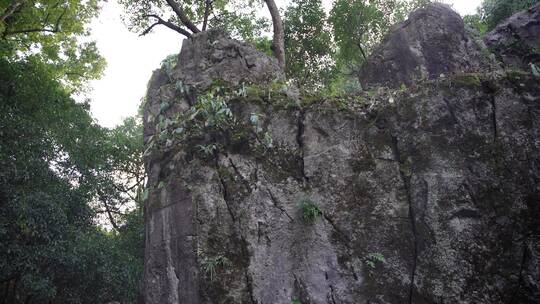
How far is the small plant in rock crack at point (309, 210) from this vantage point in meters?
8.29

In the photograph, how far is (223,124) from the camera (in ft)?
30.6

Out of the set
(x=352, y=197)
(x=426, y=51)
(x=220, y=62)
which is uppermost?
(x=220, y=62)

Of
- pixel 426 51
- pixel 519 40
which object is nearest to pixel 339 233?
pixel 426 51

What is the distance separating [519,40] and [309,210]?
11.2 metres

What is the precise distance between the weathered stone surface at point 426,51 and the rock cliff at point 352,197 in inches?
112

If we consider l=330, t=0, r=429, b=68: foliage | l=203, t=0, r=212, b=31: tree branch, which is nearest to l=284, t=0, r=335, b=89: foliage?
l=330, t=0, r=429, b=68: foliage

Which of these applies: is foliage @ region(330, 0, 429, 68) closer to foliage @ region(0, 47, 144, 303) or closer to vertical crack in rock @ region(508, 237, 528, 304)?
foliage @ region(0, 47, 144, 303)

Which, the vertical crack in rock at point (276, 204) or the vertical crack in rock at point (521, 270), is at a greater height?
the vertical crack in rock at point (276, 204)

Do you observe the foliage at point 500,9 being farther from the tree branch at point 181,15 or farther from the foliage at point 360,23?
the tree branch at point 181,15

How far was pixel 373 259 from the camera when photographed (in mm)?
7914

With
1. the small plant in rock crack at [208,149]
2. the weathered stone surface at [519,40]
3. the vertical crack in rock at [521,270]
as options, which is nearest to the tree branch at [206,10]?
the small plant in rock crack at [208,149]

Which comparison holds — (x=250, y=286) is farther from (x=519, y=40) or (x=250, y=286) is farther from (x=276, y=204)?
(x=519, y=40)

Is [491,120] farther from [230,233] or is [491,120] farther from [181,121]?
[181,121]

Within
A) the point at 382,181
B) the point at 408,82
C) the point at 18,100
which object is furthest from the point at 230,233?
the point at 18,100
